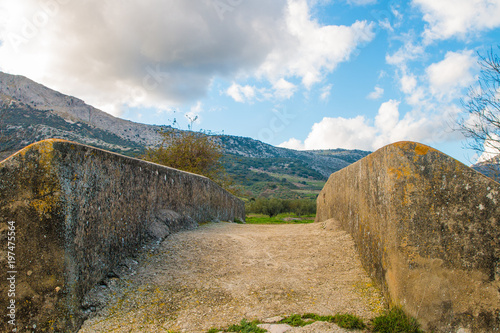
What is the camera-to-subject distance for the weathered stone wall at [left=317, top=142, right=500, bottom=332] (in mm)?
2682

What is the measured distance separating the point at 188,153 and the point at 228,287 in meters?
12.9

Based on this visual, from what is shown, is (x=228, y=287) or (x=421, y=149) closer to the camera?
(x=421, y=149)

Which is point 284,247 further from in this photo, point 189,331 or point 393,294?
point 189,331

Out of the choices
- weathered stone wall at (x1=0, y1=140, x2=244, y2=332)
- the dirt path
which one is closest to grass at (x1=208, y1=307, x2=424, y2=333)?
the dirt path

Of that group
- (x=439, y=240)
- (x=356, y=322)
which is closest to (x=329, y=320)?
(x=356, y=322)

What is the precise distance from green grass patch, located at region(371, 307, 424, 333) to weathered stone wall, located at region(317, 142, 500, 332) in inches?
3.0

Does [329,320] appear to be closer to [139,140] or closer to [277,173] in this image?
[139,140]

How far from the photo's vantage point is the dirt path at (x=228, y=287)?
2838 millimetres

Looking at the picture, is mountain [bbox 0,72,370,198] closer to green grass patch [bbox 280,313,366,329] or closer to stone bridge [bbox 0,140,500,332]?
stone bridge [bbox 0,140,500,332]

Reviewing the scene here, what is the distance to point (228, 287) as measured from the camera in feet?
11.1

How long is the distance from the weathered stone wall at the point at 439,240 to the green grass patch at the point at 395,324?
8 cm

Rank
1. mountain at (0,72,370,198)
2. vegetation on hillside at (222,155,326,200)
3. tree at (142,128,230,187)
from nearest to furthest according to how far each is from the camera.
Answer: tree at (142,128,230,187) < mountain at (0,72,370,198) < vegetation on hillside at (222,155,326,200)

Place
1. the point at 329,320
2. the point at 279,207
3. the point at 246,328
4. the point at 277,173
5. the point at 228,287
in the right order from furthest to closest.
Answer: the point at 277,173
the point at 279,207
the point at 228,287
the point at 329,320
the point at 246,328

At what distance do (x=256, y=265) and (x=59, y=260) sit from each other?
7.64 ft
